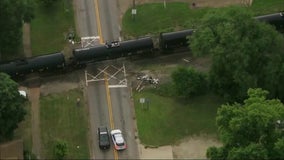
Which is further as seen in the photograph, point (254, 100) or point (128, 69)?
point (128, 69)

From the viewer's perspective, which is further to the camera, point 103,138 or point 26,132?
point 26,132

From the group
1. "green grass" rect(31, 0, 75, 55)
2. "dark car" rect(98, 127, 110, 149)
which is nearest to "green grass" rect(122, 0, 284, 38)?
"green grass" rect(31, 0, 75, 55)

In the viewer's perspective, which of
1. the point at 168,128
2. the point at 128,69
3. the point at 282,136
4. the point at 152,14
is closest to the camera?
the point at 282,136

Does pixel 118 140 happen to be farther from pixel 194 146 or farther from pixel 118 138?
pixel 194 146

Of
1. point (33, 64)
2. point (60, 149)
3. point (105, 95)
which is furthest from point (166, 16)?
point (60, 149)

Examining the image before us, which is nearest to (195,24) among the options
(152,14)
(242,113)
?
(152,14)

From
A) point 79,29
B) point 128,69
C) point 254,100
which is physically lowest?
point 254,100

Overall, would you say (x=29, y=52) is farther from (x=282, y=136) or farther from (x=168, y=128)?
(x=282, y=136)
